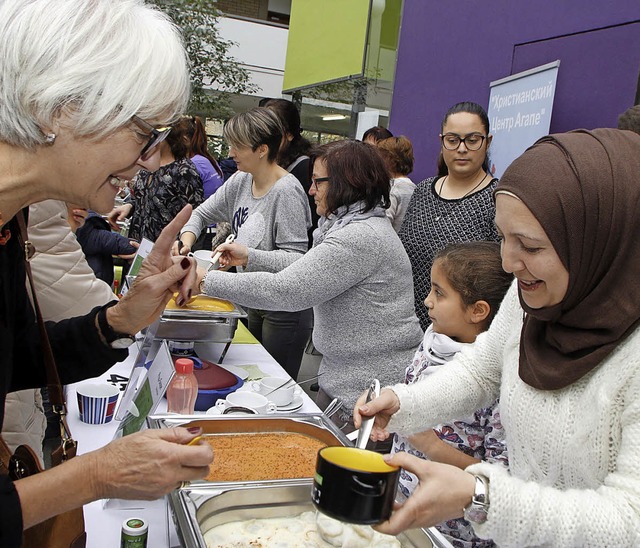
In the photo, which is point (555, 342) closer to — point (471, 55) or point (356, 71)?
point (471, 55)

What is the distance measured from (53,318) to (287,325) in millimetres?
1325

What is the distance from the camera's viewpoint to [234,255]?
2.33 m

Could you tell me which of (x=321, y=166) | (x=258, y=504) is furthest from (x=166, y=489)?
(x=321, y=166)

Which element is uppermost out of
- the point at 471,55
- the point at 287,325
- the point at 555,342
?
the point at 471,55

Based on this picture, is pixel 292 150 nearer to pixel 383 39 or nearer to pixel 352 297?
pixel 352 297

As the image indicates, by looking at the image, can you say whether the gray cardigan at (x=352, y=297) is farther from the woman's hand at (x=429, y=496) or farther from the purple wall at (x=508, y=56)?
the purple wall at (x=508, y=56)

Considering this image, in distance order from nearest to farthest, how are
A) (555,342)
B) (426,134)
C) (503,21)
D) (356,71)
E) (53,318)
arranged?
(555,342)
(53,318)
(503,21)
(426,134)
(356,71)

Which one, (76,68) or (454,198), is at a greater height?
(76,68)

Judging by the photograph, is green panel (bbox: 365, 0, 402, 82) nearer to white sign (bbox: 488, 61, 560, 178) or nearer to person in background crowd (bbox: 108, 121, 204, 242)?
white sign (bbox: 488, 61, 560, 178)

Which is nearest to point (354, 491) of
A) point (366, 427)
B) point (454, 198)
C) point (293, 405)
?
point (366, 427)

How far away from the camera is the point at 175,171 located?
3.38m

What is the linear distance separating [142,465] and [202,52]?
26.7 feet

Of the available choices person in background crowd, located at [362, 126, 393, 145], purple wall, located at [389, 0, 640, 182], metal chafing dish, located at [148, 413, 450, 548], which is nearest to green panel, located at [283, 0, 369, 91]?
purple wall, located at [389, 0, 640, 182]

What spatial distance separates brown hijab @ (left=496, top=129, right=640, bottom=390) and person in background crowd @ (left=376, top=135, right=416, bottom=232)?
108 inches
